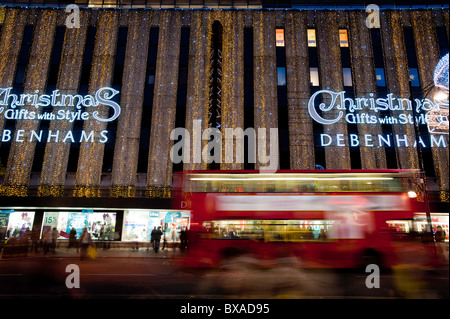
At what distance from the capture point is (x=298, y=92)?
20344 millimetres

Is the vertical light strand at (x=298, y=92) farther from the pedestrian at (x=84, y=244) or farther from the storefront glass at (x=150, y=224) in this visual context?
the pedestrian at (x=84, y=244)

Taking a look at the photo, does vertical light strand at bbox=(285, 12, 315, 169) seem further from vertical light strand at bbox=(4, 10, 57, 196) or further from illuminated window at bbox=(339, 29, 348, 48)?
vertical light strand at bbox=(4, 10, 57, 196)

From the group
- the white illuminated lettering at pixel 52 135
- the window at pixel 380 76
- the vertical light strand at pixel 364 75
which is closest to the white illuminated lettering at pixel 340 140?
the vertical light strand at pixel 364 75

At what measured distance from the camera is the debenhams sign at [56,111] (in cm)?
1955

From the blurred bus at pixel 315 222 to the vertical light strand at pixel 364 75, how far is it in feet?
36.9

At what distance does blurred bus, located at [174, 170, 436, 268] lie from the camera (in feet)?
28.2

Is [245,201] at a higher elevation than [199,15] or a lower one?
lower

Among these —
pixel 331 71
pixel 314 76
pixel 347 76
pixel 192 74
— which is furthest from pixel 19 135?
pixel 347 76

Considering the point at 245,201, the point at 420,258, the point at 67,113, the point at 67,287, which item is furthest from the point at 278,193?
the point at 67,113

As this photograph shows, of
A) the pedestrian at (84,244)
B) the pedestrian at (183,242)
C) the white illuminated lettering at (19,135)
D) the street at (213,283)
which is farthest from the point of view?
the white illuminated lettering at (19,135)

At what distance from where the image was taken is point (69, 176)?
19.1 meters
